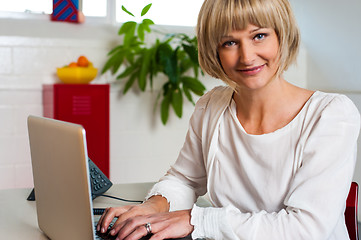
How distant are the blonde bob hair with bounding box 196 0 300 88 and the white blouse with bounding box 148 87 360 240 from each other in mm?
148

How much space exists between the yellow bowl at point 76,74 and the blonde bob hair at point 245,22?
1.80 meters

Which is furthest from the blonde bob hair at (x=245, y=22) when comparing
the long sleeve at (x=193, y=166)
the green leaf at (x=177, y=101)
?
the green leaf at (x=177, y=101)

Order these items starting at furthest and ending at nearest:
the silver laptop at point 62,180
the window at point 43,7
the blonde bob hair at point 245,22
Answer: the window at point 43,7, the blonde bob hair at point 245,22, the silver laptop at point 62,180

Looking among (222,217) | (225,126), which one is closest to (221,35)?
(225,126)

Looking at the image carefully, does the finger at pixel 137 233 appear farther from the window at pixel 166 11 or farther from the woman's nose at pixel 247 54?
the window at pixel 166 11

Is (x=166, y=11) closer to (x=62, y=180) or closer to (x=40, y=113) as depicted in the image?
(x=40, y=113)

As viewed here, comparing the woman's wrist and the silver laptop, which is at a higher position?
the silver laptop

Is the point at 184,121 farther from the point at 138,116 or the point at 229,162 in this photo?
the point at 229,162

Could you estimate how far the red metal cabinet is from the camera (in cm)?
297

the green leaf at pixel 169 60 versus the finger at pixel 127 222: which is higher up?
the green leaf at pixel 169 60

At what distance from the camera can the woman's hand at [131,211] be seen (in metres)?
1.22

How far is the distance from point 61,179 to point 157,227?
257 millimetres

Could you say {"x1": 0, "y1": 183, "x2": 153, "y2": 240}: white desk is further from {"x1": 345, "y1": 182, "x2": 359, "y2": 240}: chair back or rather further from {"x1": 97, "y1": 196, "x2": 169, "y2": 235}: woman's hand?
{"x1": 345, "y1": 182, "x2": 359, "y2": 240}: chair back

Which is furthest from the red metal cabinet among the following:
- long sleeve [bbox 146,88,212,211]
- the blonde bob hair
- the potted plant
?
the blonde bob hair
